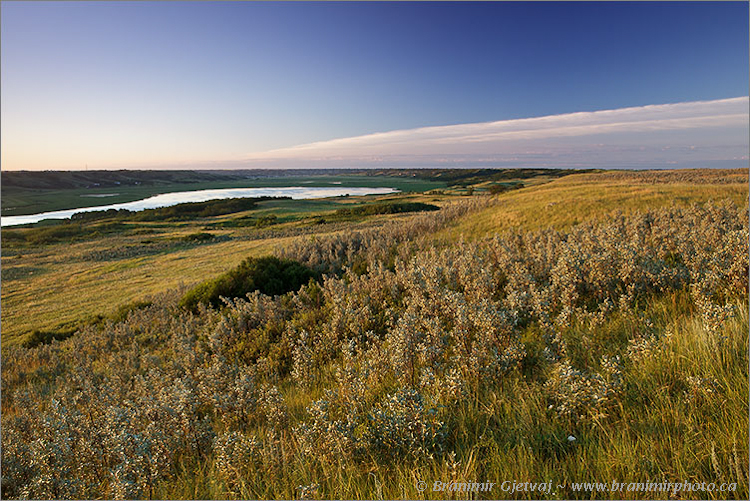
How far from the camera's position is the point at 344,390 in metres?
3.45

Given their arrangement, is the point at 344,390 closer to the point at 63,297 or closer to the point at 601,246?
the point at 601,246

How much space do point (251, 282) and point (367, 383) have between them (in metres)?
10.0

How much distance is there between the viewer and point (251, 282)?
41.8 feet

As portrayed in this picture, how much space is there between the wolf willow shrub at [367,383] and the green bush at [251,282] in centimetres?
443

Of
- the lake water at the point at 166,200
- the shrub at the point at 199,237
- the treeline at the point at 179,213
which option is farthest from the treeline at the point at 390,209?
the lake water at the point at 166,200

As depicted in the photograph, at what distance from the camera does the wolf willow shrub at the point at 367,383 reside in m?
2.64

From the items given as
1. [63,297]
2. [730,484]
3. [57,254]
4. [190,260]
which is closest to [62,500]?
[730,484]

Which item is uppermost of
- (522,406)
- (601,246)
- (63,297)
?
(601,246)

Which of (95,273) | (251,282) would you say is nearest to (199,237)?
(95,273)

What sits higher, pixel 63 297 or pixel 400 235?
pixel 400 235

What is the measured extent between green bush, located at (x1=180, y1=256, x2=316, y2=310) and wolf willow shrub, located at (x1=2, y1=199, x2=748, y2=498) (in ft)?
14.5

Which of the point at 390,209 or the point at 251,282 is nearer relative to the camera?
the point at 251,282

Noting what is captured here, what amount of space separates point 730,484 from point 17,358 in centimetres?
1717

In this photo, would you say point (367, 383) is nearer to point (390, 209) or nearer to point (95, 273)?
point (95, 273)
